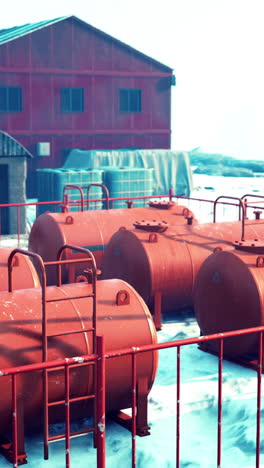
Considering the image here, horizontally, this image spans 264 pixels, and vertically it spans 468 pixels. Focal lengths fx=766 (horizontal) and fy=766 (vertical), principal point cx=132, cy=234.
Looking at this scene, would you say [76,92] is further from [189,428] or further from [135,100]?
[189,428]

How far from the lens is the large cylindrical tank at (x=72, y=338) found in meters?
8.62

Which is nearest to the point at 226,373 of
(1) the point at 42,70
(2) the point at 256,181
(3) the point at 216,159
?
(1) the point at 42,70

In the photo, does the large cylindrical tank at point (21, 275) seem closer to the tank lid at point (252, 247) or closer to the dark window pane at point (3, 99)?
the tank lid at point (252, 247)

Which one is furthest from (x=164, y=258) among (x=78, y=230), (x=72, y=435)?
(x=72, y=435)

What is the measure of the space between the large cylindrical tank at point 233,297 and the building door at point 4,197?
1309cm

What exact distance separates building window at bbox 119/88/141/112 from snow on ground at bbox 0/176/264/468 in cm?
2770

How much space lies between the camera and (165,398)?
1080 centimetres

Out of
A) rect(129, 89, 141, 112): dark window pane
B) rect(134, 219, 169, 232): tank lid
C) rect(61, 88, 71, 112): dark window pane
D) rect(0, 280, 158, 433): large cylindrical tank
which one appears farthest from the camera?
rect(129, 89, 141, 112): dark window pane

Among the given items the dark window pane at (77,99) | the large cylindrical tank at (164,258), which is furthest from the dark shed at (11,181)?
the dark window pane at (77,99)

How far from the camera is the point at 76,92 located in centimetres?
3797

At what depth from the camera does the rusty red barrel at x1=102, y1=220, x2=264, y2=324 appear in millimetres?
14336

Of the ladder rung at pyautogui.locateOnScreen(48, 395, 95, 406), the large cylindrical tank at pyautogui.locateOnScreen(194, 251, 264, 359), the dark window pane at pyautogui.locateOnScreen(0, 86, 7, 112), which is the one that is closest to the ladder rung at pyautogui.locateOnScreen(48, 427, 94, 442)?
the ladder rung at pyautogui.locateOnScreen(48, 395, 95, 406)

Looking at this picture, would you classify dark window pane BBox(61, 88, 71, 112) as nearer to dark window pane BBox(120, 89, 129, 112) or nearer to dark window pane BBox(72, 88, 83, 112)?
dark window pane BBox(72, 88, 83, 112)

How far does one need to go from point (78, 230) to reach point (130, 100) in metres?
23.7
